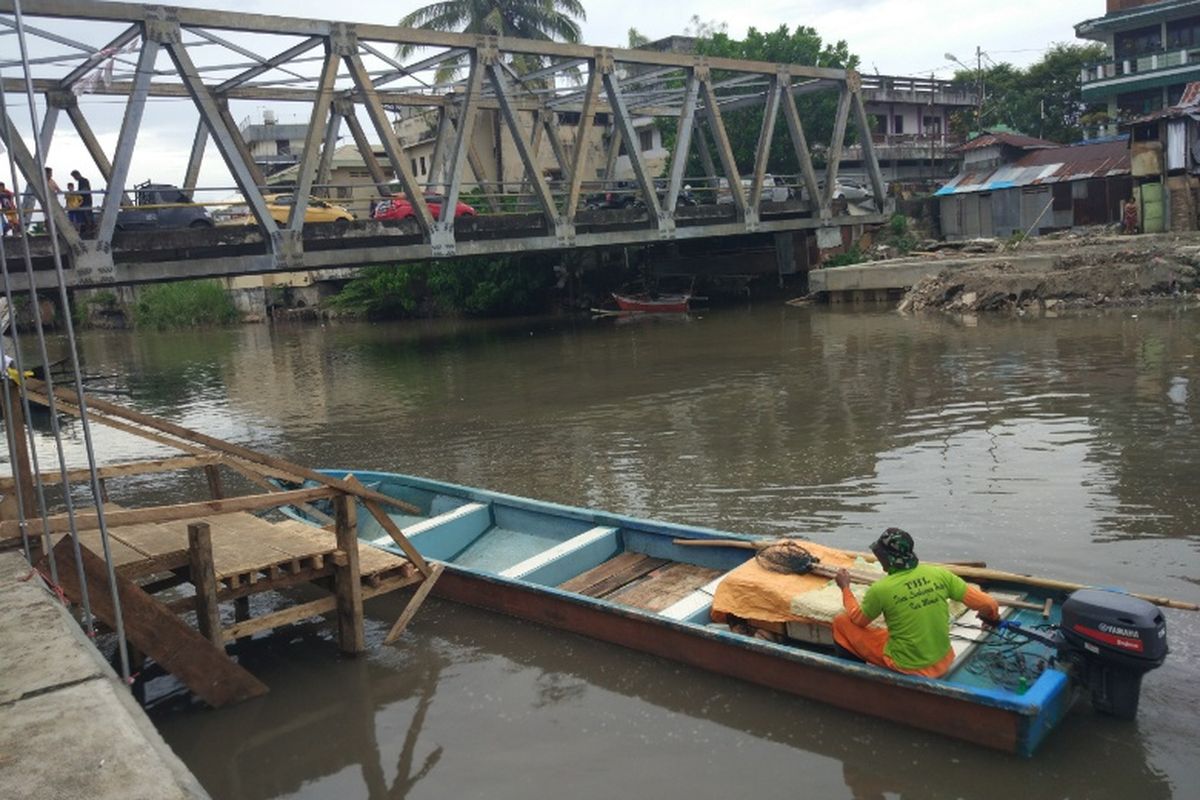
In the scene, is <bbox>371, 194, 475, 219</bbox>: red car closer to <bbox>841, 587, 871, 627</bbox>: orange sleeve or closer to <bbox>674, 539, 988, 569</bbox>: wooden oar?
<bbox>674, 539, 988, 569</bbox>: wooden oar

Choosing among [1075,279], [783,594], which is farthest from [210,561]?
[1075,279]

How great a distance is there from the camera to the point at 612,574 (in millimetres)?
7840

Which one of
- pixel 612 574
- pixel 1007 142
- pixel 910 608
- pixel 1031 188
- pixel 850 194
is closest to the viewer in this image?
pixel 910 608

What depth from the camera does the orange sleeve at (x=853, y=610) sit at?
545 cm

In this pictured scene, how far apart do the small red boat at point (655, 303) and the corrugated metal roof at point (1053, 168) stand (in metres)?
12.2

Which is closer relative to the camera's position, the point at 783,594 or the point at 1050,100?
the point at 783,594

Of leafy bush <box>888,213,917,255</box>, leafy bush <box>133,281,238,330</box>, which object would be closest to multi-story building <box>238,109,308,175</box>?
leafy bush <box>133,281,238,330</box>

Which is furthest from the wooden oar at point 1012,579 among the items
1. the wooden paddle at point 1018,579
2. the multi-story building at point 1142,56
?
the multi-story building at point 1142,56

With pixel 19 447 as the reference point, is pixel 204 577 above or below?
below

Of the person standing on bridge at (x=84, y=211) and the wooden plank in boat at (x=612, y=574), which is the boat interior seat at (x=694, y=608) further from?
the person standing on bridge at (x=84, y=211)

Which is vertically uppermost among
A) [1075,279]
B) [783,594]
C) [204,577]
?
[1075,279]

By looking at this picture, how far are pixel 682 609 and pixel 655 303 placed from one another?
3029 centimetres

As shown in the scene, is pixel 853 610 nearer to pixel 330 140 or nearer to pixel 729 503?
pixel 729 503

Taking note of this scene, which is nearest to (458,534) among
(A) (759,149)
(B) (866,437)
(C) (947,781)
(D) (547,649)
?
(D) (547,649)
